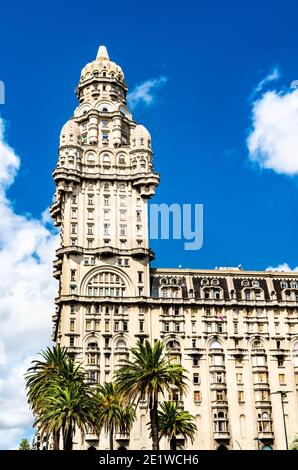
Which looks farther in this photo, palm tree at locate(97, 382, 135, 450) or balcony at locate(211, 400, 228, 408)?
balcony at locate(211, 400, 228, 408)

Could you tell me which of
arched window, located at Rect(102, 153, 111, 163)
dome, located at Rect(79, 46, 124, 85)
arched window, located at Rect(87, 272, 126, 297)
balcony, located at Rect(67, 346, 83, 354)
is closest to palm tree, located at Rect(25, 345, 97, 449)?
balcony, located at Rect(67, 346, 83, 354)

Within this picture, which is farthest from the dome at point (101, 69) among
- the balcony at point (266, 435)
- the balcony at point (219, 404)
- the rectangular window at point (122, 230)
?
the balcony at point (266, 435)

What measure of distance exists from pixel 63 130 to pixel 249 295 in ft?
165

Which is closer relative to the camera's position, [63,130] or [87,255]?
[87,255]

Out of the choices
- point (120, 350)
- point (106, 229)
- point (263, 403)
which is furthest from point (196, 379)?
point (106, 229)

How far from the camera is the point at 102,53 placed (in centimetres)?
14388

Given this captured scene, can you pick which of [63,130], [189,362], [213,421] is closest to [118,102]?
[63,130]

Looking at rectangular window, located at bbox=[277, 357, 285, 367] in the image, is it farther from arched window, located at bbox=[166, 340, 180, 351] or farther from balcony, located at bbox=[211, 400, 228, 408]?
arched window, located at bbox=[166, 340, 180, 351]

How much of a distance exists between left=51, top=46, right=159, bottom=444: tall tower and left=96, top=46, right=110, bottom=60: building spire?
894cm

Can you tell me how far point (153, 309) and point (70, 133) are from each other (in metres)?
39.5

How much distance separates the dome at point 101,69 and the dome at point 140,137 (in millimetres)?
16891

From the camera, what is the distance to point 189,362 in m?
111

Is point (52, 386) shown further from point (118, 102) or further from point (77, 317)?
point (118, 102)

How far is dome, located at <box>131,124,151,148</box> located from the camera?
12606 cm
